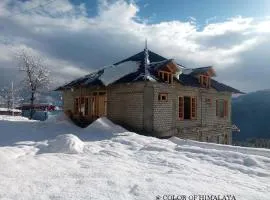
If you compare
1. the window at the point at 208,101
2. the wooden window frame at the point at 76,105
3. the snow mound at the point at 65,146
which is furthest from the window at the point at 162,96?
the snow mound at the point at 65,146

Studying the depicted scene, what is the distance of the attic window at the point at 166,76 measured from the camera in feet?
63.4

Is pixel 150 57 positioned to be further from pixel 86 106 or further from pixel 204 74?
pixel 86 106

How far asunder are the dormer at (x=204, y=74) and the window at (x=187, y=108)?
165 cm

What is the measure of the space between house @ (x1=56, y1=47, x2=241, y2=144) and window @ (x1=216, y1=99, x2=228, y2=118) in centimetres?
8

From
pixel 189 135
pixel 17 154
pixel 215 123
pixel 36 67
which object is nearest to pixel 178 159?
pixel 17 154

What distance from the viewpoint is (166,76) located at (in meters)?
19.7

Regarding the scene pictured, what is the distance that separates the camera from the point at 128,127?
1912 centimetres

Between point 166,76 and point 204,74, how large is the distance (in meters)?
4.83

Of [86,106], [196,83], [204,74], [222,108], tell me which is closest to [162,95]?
[196,83]

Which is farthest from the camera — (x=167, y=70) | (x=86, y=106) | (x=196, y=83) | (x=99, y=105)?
(x=196, y=83)

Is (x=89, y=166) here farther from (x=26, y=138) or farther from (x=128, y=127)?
(x=128, y=127)

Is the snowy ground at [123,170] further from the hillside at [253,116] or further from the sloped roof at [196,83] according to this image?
the hillside at [253,116]

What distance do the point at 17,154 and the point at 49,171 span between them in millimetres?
2813

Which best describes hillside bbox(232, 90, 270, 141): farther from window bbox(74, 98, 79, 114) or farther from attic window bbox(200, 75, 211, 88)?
window bbox(74, 98, 79, 114)
